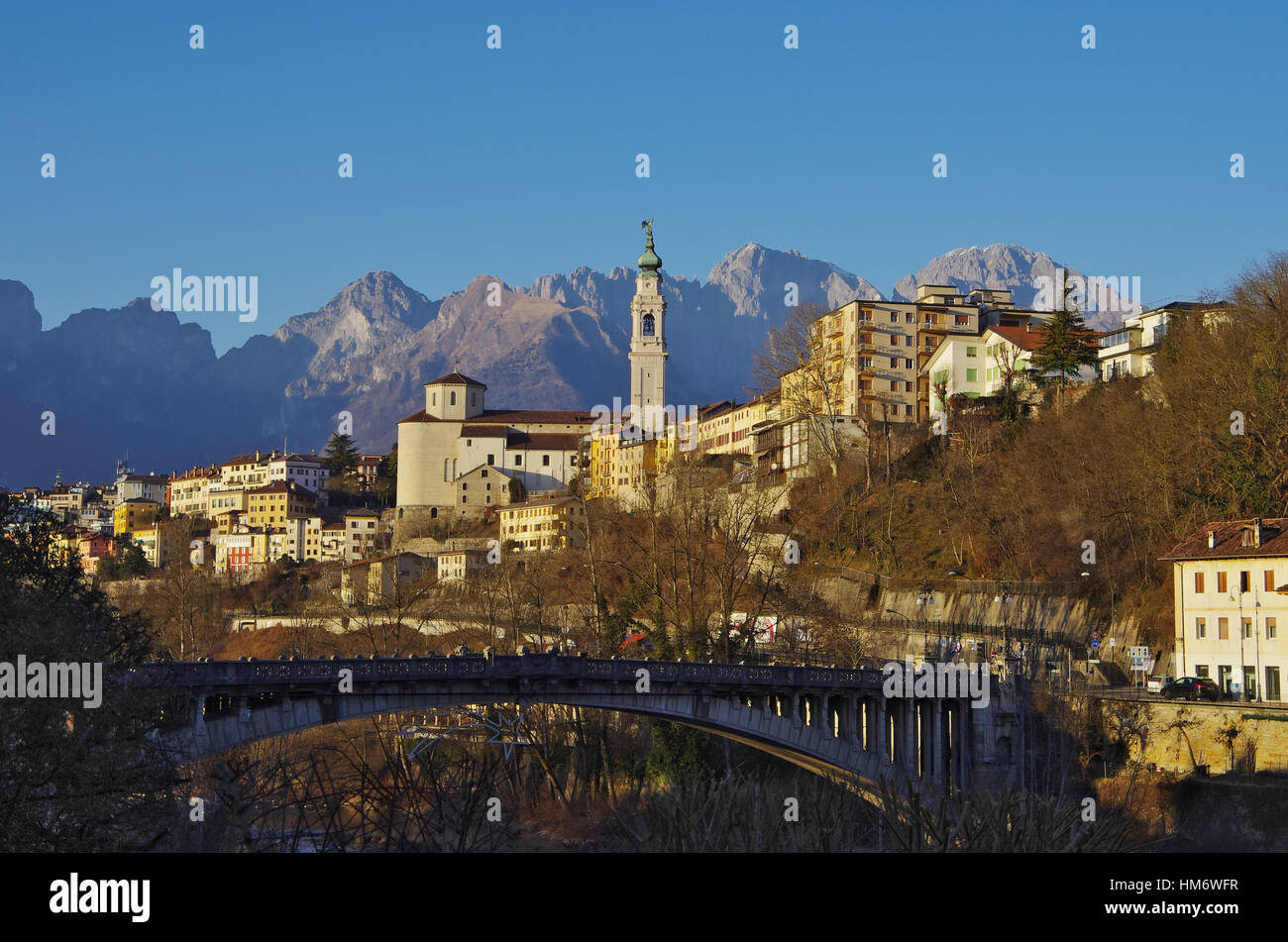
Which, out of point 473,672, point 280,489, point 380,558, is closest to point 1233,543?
point 473,672

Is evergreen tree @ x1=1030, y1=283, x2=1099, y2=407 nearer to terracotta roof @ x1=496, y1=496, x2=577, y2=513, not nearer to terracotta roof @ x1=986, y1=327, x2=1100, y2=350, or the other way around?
terracotta roof @ x1=986, y1=327, x2=1100, y2=350

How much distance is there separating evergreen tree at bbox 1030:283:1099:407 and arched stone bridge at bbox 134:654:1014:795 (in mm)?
39715

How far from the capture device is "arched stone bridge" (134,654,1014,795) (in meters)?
34.2

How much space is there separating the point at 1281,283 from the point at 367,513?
393 feet

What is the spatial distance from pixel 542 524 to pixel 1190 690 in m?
94.7

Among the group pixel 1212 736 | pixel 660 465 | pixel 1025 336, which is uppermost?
pixel 1025 336

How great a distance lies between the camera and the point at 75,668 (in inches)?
1102

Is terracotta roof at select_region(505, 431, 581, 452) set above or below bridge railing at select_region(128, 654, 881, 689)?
above

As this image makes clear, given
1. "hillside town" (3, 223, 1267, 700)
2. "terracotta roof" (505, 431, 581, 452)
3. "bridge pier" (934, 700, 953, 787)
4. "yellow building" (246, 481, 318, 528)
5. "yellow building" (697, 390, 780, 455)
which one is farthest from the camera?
"yellow building" (246, 481, 318, 528)

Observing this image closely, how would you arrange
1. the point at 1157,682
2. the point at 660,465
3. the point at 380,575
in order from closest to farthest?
the point at 1157,682
the point at 660,465
the point at 380,575

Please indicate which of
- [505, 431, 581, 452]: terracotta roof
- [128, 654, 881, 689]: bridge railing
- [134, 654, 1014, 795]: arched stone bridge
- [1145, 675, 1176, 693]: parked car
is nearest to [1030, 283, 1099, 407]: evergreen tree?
[1145, 675, 1176, 693]: parked car

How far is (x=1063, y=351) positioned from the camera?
83062 mm

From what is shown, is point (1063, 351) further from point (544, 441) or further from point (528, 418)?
point (528, 418)
